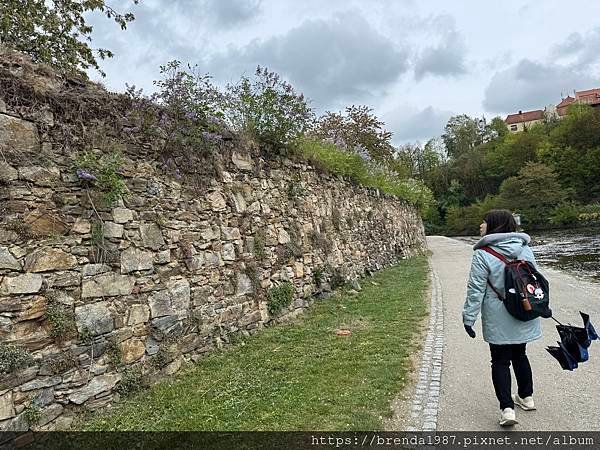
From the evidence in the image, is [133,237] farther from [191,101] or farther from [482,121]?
[482,121]

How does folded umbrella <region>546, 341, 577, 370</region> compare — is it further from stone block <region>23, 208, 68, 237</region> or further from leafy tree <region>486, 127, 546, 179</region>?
leafy tree <region>486, 127, 546, 179</region>

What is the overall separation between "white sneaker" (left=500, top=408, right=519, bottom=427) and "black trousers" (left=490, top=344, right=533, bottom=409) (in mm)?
43

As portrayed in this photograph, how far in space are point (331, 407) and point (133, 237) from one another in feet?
9.06

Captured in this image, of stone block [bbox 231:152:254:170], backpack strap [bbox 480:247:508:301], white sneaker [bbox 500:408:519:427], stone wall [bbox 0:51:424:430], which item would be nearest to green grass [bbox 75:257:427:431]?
stone wall [bbox 0:51:424:430]

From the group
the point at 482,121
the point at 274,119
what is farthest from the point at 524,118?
the point at 274,119

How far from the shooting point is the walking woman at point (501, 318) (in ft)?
11.2

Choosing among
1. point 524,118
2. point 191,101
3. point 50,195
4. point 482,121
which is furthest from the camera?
point 524,118

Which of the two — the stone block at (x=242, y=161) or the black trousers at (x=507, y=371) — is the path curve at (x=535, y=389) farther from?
the stone block at (x=242, y=161)

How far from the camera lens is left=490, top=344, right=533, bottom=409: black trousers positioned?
3410 millimetres

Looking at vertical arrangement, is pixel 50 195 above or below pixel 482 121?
below

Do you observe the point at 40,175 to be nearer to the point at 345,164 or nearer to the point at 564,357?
the point at 564,357

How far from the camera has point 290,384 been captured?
4422 millimetres

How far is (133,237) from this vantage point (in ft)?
15.4

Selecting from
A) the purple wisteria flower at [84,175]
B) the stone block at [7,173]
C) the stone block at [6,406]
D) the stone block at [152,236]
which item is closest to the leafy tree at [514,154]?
the stone block at [152,236]
